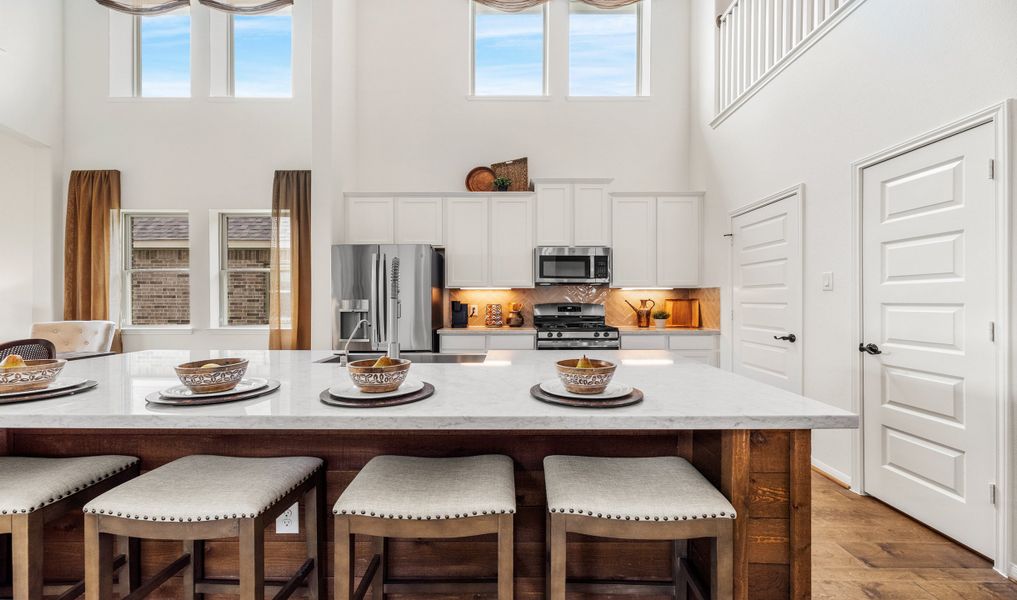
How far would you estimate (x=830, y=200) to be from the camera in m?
2.92

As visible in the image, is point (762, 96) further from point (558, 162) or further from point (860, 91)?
point (558, 162)

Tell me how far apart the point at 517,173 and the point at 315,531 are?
3.91 m

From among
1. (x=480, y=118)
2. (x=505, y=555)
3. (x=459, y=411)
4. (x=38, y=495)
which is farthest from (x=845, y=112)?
(x=38, y=495)

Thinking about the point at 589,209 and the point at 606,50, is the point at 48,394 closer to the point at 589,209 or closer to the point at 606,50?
the point at 589,209

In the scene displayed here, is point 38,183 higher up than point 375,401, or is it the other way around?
point 38,183

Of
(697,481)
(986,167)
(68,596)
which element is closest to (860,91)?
(986,167)

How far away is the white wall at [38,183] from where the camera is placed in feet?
15.3

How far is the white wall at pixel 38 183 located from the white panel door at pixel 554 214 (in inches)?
197

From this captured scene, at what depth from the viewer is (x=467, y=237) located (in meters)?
4.58

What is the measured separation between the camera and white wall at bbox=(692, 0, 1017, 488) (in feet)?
6.68

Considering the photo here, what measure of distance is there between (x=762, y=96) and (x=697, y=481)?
137 inches

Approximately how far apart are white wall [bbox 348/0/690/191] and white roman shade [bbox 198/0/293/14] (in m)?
0.87

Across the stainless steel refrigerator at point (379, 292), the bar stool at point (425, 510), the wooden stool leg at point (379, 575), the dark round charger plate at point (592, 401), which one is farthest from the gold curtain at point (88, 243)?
the dark round charger plate at point (592, 401)

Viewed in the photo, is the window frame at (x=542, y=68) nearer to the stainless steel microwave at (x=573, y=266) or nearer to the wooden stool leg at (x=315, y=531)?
the stainless steel microwave at (x=573, y=266)
